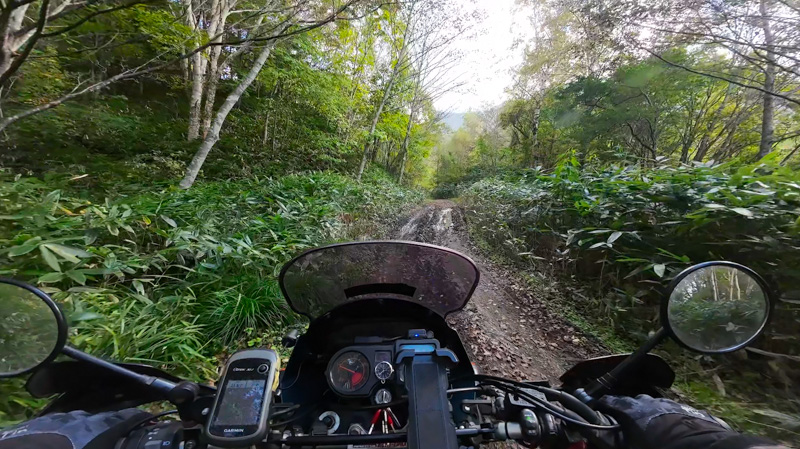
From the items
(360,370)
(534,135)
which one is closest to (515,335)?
(360,370)

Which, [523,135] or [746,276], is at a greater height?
[523,135]

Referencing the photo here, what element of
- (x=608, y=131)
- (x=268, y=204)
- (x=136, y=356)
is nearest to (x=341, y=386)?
(x=136, y=356)

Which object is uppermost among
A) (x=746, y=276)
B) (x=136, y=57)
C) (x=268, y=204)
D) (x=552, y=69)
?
(x=552, y=69)

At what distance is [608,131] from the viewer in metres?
9.43

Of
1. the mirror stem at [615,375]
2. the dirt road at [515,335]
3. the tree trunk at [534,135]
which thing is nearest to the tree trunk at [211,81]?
the dirt road at [515,335]

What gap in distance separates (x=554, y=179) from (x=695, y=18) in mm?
4197

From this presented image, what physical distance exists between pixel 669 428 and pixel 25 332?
1.93 metres

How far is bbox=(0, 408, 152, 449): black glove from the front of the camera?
70cm

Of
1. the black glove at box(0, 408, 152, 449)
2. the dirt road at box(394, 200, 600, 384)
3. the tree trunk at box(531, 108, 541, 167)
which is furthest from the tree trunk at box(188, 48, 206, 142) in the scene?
the tree trunk at box(531, 108, 541, 167)

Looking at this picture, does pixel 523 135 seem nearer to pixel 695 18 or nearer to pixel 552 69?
pixel 552 69

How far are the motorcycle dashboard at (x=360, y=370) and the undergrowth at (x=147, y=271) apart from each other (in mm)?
1381

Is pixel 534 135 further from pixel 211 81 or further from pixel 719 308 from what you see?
pixel 719 308

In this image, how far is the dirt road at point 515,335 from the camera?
2.86 metres

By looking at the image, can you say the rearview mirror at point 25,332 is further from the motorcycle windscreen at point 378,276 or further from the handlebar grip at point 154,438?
the motorcycle windscreen at point 378,276
